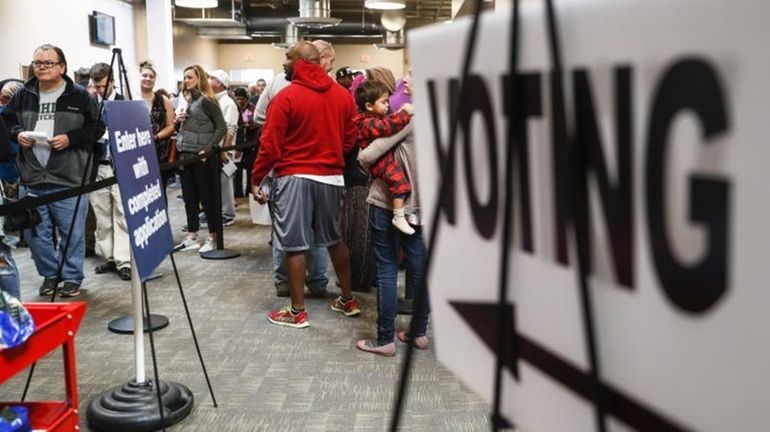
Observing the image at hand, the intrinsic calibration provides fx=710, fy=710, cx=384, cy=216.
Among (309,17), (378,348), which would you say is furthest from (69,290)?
(309,17)

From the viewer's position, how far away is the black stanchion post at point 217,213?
5.05 meters

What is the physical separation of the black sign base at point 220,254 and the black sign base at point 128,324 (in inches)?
55.3

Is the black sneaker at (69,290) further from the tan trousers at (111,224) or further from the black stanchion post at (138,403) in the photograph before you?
the black stanchion post at (138,403)

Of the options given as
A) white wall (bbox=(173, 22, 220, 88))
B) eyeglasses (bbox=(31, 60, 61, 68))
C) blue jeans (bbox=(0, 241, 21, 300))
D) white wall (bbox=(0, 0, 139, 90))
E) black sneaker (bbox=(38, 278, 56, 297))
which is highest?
white wall (bbox=(173, 22, 220, 88))

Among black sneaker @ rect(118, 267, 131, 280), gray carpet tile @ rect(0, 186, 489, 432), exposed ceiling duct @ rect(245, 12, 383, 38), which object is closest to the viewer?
gray carpet tile @ rect(0, 186, 489, 432)

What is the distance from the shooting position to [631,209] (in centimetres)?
45

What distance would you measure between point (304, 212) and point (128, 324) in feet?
3.37

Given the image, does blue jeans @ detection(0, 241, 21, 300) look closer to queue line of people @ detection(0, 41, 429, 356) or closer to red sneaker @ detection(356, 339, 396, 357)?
queue line of people @ detection(0, 41, 429, 356)

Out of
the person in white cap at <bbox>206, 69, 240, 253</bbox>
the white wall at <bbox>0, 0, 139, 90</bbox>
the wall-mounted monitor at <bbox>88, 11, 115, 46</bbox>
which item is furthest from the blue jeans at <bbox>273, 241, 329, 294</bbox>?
the wall-mounted monitor at <bbox>88, 11, 115, 46</bbox>

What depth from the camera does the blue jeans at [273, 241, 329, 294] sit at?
4.03 m

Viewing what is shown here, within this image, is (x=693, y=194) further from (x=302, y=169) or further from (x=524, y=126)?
(x=302, y=169)

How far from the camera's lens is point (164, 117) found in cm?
500

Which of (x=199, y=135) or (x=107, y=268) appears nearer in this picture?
(x=107, y=268)

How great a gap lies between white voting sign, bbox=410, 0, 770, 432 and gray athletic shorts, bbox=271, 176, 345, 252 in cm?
269
